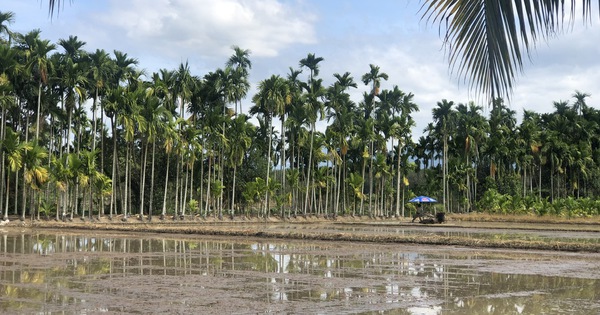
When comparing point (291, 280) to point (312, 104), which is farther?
point (312, 104)

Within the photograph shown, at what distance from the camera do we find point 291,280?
1628cm

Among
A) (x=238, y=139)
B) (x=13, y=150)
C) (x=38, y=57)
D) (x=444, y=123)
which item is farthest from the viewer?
(x=444, y=123)

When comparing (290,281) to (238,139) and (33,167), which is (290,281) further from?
(238,139)

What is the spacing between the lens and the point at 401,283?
15945 millimetres

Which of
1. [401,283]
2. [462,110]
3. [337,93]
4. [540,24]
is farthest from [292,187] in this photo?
[540,24]

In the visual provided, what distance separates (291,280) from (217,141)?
49.7 metres

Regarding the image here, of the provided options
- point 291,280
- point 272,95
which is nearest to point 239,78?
point 272,95

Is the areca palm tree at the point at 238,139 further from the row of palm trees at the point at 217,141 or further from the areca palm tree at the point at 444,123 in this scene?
the areca palm tree at the point at 444,123

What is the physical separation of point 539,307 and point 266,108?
189 ft

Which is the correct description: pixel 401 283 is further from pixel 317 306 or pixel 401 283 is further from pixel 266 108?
pixel 266 108

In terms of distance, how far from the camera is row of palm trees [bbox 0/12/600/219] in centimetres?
5422

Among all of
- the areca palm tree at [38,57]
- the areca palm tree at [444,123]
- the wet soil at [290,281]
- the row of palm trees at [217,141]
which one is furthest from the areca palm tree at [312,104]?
the wet soil at [290,281]

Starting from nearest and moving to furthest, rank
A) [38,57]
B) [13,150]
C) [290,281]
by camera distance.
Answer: [290,281] → [13,150] → [38,57]

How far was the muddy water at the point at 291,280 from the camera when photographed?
1210 centimetres
